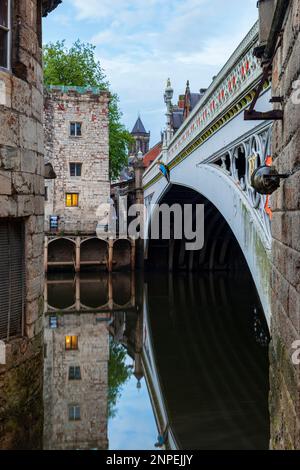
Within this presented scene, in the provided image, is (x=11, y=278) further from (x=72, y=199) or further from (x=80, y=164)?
(x=80, y=164)

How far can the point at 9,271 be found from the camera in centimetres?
527

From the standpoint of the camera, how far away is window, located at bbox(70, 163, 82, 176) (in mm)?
27906

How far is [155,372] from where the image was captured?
9945 millimetres

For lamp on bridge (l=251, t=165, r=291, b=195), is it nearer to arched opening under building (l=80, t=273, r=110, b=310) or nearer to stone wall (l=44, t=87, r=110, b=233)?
arched opening under building (l=80, t=273, r=110, b=310)

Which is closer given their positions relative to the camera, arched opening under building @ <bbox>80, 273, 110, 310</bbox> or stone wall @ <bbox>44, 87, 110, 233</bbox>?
arched opening under building @ <bbox>80, 273, 110, 310</bbox>

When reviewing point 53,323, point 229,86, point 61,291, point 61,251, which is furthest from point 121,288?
point 229,86

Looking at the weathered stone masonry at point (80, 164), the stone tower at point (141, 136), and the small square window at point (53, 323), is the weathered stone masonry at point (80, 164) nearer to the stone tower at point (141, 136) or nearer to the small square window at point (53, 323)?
the small square window at point (53, 323)

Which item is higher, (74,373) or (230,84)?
(230,84)

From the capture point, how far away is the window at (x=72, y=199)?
27.8 metres

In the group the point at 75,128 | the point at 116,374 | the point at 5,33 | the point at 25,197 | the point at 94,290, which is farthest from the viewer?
the point at 75,128

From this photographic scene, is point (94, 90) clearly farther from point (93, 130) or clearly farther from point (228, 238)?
point (228, 238)

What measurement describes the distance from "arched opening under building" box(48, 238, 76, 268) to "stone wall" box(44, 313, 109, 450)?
1315cm

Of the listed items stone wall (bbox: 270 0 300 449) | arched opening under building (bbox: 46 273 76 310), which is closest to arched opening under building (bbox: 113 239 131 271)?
arched opening under building (bbox: 46 273 76 310)

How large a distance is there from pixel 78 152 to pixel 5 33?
75.3 ft
